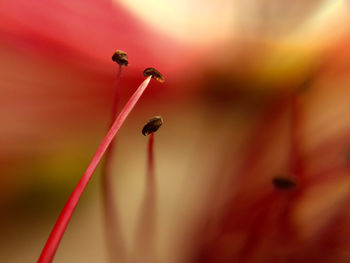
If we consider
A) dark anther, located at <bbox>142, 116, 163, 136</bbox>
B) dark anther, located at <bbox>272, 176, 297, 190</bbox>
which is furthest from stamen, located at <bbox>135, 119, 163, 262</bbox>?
dark anther, located at <bbox>272, 176, 297, 190</bbox>

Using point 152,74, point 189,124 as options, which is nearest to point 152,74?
point 152,74

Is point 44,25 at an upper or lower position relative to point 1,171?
upper

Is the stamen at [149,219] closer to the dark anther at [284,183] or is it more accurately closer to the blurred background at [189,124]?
the blurred background at [189,124]

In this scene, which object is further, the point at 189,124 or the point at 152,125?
the point at 189,124

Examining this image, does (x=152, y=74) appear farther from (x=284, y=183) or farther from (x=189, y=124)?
(x=284, y=183)

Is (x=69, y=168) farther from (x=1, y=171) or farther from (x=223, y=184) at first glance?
(x=223, y=184)

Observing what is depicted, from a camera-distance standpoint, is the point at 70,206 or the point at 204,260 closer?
the point at 70,206

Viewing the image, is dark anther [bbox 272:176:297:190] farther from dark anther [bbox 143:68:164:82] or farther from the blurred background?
dark anther [bbox 143:68:164:82]

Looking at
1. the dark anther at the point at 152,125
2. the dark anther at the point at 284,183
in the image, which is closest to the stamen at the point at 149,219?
the dark anther at the point at 152,125

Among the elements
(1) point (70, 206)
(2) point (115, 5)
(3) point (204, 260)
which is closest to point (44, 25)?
(2) point (115, 5)
